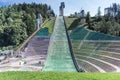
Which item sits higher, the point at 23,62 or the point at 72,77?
the point at 72,77

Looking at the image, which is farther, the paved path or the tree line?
the tree line

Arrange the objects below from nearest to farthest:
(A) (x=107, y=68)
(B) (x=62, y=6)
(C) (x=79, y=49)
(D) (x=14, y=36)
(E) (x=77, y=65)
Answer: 1. (A) (x=107, y=68)
2. (E) (x=77, y=65)
3. (C) (x=79, y=49)
4. (D) (x=14, y=36)
5. (B) (x=62, y=6)

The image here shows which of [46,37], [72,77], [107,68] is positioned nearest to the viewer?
[72,77]

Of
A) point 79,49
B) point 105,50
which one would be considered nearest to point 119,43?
point 105,50

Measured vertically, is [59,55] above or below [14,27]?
below

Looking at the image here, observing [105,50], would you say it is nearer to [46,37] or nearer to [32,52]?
[32,52]

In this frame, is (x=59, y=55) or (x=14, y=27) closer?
(x=59, y=55)

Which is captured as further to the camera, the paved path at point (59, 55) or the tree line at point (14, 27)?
the tree line at point (14, 27)

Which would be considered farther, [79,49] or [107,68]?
[79,49]
